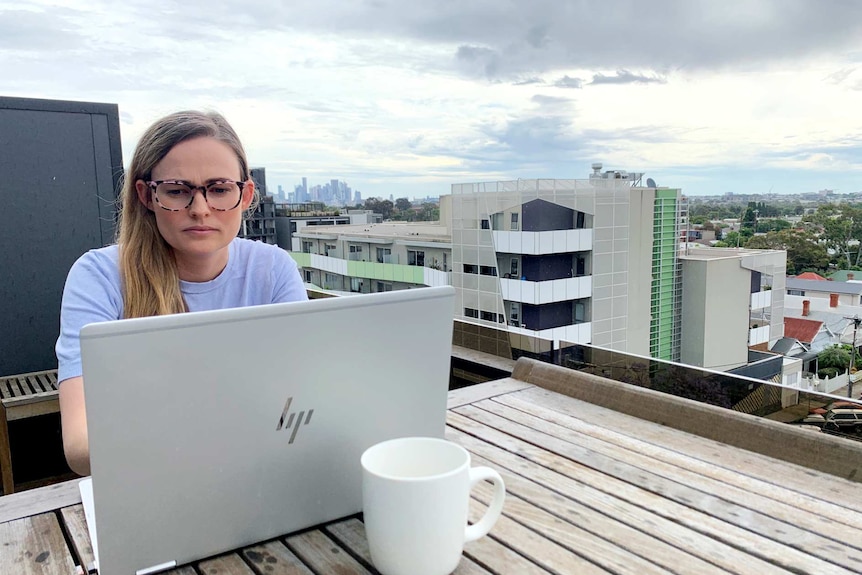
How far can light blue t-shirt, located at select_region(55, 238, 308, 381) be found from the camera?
998mm

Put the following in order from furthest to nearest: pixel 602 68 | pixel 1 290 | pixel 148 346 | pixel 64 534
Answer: pixel 602 68 < pixel 1 290 < pixel 64 534 < pixel 148 346

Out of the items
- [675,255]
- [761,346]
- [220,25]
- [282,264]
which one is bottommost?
[761,346]

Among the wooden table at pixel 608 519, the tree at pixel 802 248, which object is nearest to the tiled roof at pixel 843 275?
the tree at pixel 802 248

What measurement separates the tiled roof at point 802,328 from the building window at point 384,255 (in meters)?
5.32

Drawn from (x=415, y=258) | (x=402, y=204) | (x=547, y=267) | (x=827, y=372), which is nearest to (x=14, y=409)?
(x=402, y=204)

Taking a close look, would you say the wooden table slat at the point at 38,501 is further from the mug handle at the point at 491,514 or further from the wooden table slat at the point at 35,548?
the mug handle at the point at 491,514

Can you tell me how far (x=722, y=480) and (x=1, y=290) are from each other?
2840 mm

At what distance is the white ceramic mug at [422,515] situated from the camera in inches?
23.2

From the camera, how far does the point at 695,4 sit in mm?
8414

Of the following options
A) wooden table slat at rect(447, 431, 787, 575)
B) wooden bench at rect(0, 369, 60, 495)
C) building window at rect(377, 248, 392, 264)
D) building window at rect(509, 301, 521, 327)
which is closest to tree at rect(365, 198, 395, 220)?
building window at rect(377, 248, 392, 264)

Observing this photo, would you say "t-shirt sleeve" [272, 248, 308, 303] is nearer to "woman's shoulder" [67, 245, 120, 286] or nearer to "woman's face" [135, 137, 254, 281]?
"woman's face" [135, 137, 254, 281]

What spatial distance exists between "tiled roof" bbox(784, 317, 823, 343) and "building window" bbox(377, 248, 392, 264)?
5.32 metres

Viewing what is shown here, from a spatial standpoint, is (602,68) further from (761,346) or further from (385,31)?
(761,346)

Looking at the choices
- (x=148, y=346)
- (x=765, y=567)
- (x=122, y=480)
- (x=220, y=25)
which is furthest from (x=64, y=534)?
(x=220, y=25)
